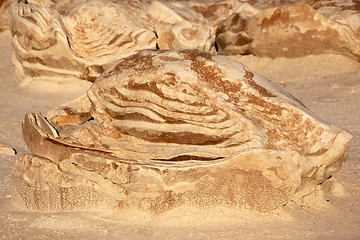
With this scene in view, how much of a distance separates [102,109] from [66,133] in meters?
0.29

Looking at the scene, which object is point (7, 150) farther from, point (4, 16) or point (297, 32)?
point (4, 16)

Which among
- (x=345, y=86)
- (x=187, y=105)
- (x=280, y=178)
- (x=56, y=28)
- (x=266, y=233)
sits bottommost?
(x=345, y=86)

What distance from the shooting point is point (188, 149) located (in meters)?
3.04

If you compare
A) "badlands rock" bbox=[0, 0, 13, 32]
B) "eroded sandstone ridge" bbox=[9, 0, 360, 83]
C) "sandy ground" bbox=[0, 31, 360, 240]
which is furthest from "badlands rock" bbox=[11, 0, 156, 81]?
"badlands rock" bbox=[0, 0, 13, 32]

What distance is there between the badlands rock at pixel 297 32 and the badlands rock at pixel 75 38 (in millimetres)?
1608

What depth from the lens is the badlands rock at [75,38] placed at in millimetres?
6355

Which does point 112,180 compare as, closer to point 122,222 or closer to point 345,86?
point 122,222

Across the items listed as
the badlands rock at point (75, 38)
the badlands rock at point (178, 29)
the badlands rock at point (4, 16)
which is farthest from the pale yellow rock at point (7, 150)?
the badlands rock at point (4, 16)

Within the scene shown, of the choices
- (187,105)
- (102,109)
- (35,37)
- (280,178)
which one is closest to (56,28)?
(35,37)

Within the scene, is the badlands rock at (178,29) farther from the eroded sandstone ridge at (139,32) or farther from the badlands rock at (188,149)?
the badlands rock at (188,149)

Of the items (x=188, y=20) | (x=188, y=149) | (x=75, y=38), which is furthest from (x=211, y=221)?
(x=188, y=20)

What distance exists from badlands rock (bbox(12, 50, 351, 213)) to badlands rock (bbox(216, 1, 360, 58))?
3.92 metres

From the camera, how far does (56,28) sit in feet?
20.8

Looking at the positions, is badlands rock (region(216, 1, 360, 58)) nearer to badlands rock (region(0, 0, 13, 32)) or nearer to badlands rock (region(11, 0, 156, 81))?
badlands rock (region(11, 0, 156, 81))
